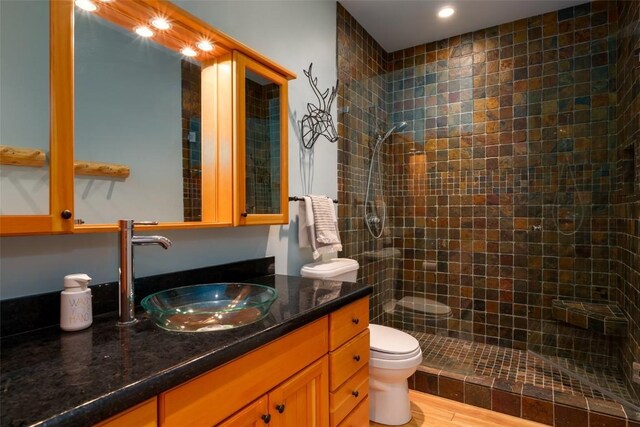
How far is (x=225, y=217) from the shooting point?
1.54m

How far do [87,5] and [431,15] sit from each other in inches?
101

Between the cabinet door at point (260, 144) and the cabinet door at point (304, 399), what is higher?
the cabinet door at point (260, 144)

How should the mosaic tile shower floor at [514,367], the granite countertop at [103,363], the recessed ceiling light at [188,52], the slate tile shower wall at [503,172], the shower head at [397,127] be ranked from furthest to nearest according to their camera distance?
the shower head at [397,127]
the slate tile shower wall at [503,172]
the mosaic tile shower floor at [514,367]
the recessed ceiling light at [188,52]
the granite countertop at [103,363]

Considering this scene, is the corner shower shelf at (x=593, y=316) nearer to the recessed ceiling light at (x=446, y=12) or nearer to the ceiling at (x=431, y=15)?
the ceiling at (x=431, y=15)

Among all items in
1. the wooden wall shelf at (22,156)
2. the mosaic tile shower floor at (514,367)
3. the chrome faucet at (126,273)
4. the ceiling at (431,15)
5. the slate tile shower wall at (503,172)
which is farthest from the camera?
the ceiling at (431,15)

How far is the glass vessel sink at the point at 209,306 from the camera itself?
3.66 feet

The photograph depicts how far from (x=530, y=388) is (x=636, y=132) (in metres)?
1.70

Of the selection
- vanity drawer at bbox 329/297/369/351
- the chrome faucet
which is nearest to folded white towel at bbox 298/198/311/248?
vanity drawer at bbox 329/297/369/351

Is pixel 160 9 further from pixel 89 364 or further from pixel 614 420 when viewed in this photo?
pixel 614 420

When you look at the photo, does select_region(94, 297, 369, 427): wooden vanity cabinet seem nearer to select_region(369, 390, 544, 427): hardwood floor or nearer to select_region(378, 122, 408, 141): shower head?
select_region(369, 390, 544, 427): hardwood floor

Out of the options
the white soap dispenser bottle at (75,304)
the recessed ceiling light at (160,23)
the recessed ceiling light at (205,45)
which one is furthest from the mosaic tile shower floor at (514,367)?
the recessed ceiling light at (160,23)

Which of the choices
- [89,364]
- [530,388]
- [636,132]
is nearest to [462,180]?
[636,132]

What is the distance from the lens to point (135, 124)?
50.9 inches

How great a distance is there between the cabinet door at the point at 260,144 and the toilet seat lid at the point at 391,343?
2.88 feet
